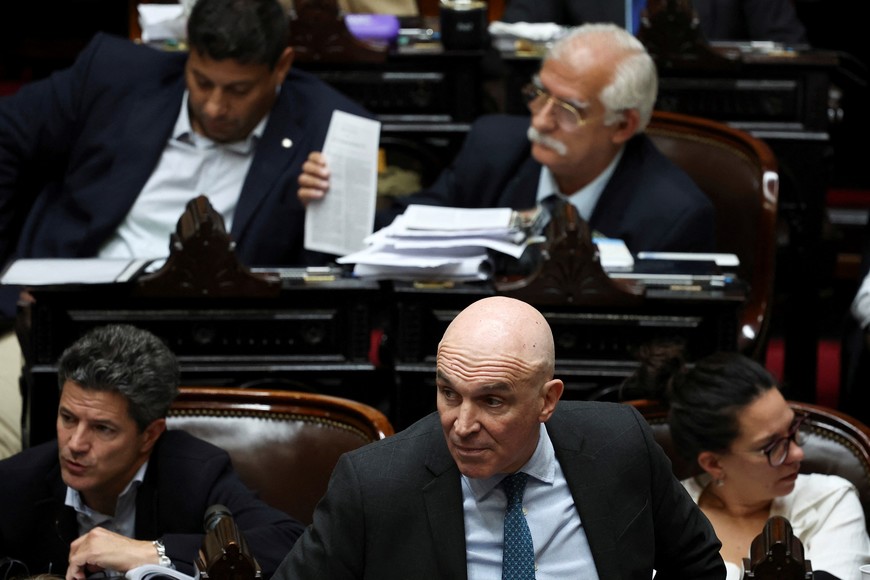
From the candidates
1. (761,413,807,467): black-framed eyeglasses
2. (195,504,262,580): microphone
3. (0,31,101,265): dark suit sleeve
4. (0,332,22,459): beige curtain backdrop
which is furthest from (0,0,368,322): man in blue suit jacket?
(195,504,262,580): microphone

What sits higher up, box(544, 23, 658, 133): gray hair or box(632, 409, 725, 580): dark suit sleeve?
box(544, 23, 658, 133): gray hair

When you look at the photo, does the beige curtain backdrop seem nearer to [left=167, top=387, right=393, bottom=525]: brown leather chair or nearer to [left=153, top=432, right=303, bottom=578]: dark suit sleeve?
[left=167, top=387, right=393, bottom=525]: brown leather chair

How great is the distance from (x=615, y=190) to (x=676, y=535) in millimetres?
1675

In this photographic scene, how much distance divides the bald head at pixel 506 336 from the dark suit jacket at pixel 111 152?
66.0 inches

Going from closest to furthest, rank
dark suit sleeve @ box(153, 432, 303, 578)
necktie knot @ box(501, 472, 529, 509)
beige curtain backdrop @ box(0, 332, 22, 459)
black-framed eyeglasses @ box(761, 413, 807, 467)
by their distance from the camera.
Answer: necktie knot @ box(501, 472, 529, 509) < dark suit sleeve @ box(153, 432, 303, 578) < black-framed eyeglasses @ box(761, 413, 807, 467) < beige curtain backdrop @ box(0, 332, 22, 459)

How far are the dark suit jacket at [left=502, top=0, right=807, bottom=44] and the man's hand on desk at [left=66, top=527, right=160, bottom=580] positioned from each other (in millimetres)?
2862

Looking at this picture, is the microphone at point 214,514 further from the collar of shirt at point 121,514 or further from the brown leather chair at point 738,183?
the brown leather chair at point 738,183

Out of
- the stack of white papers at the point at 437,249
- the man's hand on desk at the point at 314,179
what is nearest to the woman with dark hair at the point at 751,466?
the stack of white papers at the point at 437,249

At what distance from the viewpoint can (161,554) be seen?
2.49 meters

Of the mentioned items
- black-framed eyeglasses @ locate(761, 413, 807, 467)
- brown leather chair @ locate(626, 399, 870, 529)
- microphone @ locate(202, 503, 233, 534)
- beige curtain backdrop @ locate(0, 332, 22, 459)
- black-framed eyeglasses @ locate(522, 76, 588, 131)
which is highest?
black-framed eyeglasses @ locate(522, 76, 588, 131)

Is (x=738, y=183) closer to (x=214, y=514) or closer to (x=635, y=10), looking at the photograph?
(x=635, y=10)

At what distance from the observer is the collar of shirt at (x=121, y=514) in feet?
9.05

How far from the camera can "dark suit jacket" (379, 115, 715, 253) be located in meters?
3.66

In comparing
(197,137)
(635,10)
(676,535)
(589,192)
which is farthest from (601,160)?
(676,535)
